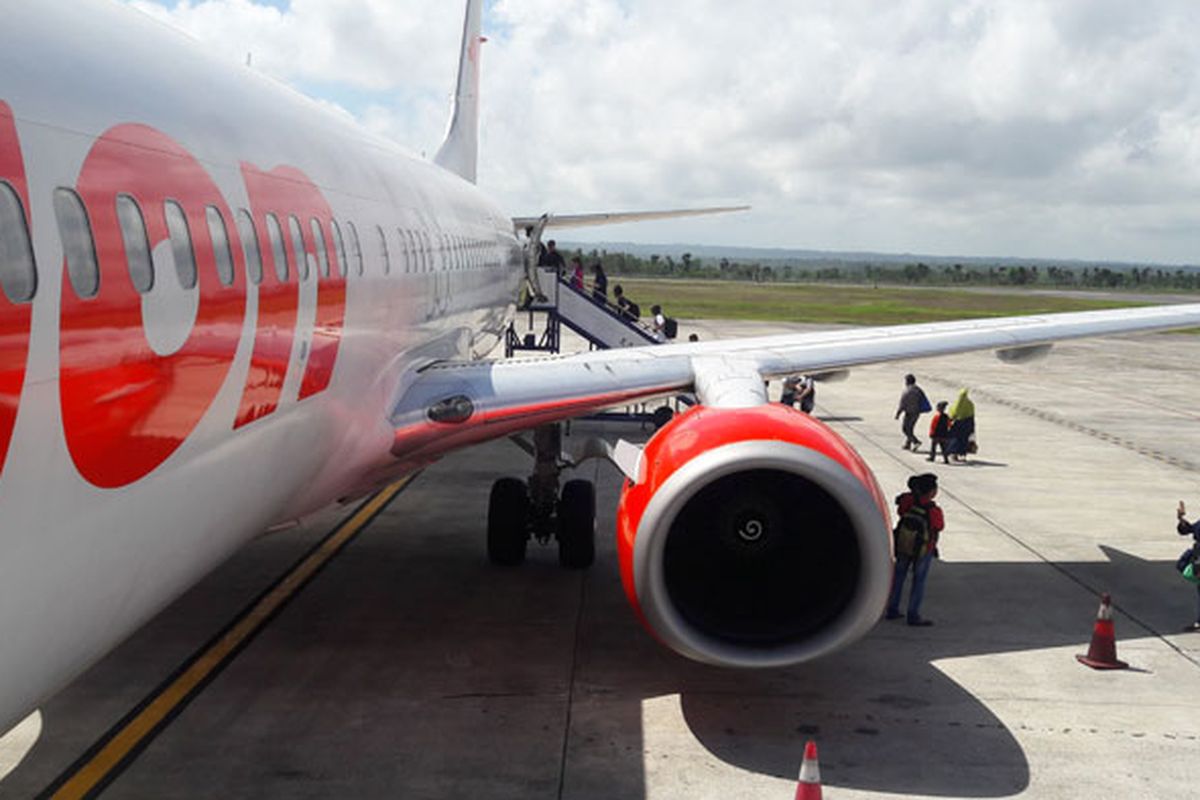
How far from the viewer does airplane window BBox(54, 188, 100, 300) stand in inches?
170

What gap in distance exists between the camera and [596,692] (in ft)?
29.2

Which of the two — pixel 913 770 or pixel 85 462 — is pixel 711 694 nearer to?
pixel 913 770

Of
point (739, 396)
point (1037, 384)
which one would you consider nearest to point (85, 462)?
point (739, 396)

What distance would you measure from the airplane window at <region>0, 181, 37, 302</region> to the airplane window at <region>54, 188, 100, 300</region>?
9.9 inches

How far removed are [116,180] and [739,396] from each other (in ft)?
16.7

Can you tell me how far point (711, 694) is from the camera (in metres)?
8.87

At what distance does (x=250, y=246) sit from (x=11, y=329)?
2463 millimetres

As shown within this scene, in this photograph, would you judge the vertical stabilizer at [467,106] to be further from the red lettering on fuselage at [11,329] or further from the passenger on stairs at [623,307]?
the red lettering on fuselage at [11,329]

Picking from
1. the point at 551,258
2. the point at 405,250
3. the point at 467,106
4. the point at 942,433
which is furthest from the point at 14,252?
the point at 551,258

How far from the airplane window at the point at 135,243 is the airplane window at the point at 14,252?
760mm

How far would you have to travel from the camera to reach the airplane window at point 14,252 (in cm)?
391

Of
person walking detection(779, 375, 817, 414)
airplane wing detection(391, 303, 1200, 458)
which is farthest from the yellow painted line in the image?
person walking detection(779, 375, 817, 414)

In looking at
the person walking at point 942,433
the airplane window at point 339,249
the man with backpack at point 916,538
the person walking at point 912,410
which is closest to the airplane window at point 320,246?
the airplane window at point 339,249

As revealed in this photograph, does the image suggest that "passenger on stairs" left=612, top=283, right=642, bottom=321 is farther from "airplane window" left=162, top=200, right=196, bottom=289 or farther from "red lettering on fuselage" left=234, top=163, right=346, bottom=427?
"airplane window" left=162, top=200, right=196, bottom=289
